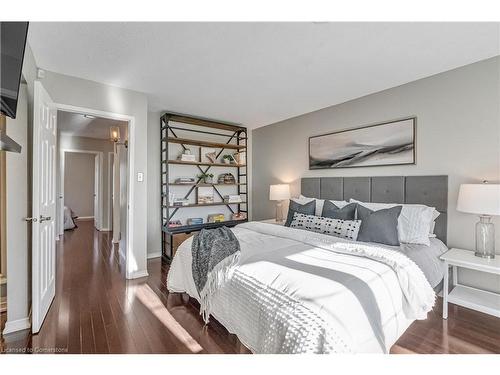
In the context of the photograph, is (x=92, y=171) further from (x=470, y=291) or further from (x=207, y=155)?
(x=470, y=291)

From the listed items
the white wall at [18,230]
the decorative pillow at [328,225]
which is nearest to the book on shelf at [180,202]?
the decorative pillow at [328,225]

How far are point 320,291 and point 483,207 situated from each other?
1.81m

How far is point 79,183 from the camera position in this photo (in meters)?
7.94

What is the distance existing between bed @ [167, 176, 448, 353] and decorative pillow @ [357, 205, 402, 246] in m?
0.13

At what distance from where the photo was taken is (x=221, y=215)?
184 inches

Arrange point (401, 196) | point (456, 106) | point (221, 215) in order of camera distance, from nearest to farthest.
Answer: point (456, 106), point (401, 196), point (221, 215)

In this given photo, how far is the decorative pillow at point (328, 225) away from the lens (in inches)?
100.0

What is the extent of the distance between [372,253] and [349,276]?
1.59 feet

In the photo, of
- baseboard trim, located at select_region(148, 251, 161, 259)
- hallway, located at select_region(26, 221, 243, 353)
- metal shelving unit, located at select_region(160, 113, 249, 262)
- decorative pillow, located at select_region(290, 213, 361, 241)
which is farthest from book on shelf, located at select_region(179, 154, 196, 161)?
decorative pillow, located at select_region(290, 213, 361, 241)

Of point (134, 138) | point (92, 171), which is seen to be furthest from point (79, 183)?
point (134, 138)

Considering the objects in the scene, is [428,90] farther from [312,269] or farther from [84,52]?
[84,52]

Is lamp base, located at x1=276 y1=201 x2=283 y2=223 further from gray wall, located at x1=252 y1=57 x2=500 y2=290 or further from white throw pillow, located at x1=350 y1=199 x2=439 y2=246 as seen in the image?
white throw pillow, located at x1=350 y1=199 x2=439 y2=246
